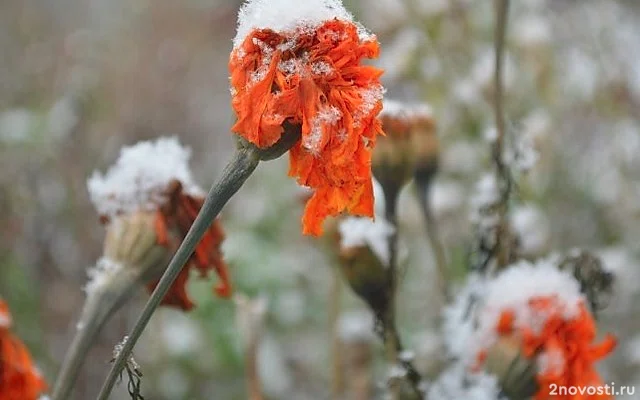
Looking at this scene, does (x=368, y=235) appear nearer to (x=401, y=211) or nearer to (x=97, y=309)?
(x=97, y=309)

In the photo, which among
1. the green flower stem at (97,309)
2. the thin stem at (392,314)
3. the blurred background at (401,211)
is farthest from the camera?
the blurred background at (401,211)

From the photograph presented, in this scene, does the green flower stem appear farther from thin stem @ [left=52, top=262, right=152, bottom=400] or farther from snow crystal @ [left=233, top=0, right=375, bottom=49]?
snow crystal @ [left=233, top=0, right=375, bottom=49]

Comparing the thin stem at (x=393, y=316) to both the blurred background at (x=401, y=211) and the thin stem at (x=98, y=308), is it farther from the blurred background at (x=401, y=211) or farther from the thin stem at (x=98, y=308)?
the blurred background at (x=401, y=211)

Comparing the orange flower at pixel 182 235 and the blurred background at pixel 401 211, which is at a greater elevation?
the blurred background at pixel 401 211

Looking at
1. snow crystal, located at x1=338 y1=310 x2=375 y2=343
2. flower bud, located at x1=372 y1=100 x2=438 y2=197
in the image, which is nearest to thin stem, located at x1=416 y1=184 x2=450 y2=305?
flower bud, located at x1=372 y1=100 x2=438 y2=197

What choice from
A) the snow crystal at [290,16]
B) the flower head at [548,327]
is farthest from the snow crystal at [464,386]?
the snow crystal at [290,16]

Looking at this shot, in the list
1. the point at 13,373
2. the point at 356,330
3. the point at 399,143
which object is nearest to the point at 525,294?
the point at 399,143

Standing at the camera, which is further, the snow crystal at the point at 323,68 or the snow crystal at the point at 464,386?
the snow crystal at the point at 464,386
